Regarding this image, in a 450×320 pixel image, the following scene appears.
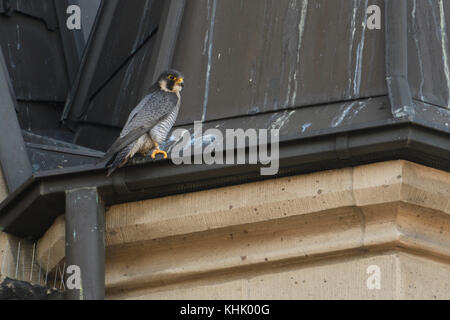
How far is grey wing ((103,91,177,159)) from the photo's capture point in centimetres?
938

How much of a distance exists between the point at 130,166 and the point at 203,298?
1.03 metres

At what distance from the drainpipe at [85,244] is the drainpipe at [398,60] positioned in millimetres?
2140

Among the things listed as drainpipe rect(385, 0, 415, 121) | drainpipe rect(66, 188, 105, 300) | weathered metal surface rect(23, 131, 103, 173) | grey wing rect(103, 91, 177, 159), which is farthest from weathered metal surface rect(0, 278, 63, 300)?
drainpipe rect(385, 0, 415, 121)

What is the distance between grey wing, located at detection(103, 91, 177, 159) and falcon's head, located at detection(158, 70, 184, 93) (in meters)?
0.06

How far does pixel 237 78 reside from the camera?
980cm

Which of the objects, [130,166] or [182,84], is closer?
[130,166]

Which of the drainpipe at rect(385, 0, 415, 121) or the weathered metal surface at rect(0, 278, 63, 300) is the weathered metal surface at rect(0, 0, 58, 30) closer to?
the drainpipe at rect(385, 0, 415, 121)

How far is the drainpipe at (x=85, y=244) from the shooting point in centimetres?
883

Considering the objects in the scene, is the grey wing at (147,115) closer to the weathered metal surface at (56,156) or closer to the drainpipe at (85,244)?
the drainpipe at (85,244)

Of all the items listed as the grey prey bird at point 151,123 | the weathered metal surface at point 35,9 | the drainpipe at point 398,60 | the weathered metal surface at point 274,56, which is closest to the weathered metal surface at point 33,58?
the weathered metal surface at point 35,9

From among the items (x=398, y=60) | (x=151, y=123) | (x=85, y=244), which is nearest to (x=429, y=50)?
(x=398, y=60)
